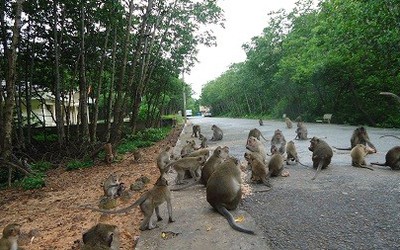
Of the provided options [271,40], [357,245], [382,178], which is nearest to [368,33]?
[382,178]

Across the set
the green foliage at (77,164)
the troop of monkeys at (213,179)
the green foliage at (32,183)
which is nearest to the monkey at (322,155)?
the troop of monkeys at (213,179)

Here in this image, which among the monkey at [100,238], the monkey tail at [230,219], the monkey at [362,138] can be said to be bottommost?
the monkey tail at [230,219]

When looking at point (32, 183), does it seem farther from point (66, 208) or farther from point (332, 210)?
point (332, 210)

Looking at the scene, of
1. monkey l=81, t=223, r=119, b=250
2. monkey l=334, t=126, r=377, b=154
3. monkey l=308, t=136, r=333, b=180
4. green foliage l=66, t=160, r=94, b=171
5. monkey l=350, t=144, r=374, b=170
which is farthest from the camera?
green foliage l=66, t=160, r=94, b=171

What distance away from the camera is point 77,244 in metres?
4.99

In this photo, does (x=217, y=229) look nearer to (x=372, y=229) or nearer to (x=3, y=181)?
(x=372, y=229)

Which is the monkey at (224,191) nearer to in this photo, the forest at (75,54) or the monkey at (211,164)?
the monkey at (211,164)

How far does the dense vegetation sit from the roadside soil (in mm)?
12650

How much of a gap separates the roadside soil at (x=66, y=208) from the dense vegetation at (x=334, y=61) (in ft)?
41.5

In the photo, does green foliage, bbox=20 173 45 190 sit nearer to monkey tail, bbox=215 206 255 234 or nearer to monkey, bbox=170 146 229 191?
monkey, bbox=170 146 229 191

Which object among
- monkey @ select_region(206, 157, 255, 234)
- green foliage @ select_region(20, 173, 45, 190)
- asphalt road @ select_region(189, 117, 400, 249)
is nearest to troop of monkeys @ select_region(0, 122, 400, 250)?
monkey @ select_region(206, 157, 255, 234)

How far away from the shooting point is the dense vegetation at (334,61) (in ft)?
53.2

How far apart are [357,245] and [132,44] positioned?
17.6 m

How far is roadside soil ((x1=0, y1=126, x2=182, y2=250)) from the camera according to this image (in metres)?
5.36
